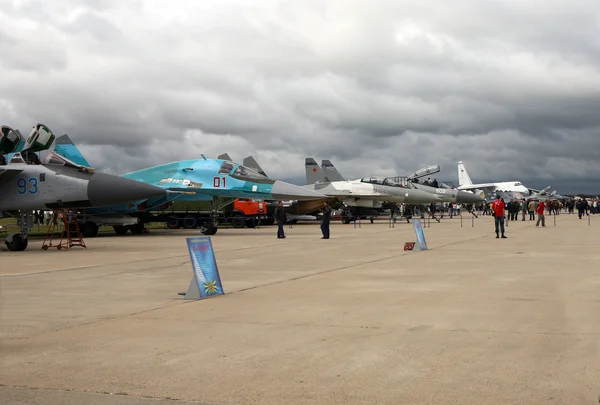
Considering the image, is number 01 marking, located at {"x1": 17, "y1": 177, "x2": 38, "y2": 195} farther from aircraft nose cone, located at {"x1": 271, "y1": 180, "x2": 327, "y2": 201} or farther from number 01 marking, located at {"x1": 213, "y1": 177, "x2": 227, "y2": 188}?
aircraft nose cone, located at {"x1": 271, "y1": 180, "x2": 327, "y2": 201}

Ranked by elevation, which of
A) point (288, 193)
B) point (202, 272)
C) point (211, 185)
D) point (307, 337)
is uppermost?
point (211, 185)

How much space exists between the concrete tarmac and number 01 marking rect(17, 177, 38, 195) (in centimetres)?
521

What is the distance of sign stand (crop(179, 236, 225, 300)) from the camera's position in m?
8.20

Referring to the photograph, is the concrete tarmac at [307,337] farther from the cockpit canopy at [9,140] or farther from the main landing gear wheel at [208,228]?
the main landing gear wheel at [208,228]

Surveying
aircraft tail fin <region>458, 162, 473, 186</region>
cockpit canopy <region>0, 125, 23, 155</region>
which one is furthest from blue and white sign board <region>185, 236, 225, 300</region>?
aircraft tail fin <region>458, 162, 473, 186</region>

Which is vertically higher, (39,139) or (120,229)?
(39,139)

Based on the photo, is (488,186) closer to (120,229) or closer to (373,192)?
(373,192)

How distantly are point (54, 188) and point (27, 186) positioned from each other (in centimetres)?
74

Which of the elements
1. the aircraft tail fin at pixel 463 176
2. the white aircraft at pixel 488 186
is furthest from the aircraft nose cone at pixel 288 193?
the aircraft tail fin at pixel 463 176

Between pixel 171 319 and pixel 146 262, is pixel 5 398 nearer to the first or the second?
pixel 171 319

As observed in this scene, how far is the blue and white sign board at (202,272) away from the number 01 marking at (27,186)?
373 inches

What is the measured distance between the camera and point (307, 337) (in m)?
5.80

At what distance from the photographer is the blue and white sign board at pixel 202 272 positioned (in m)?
8.20

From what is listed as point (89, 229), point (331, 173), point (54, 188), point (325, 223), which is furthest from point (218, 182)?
point (331, 173)
